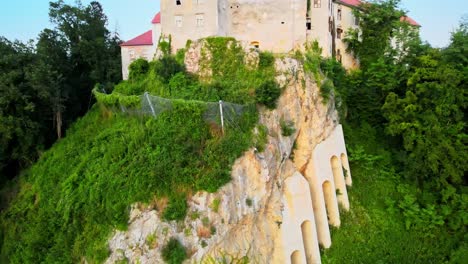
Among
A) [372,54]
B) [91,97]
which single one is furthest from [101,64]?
[372,54]

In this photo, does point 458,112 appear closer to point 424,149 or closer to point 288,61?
point 424,149

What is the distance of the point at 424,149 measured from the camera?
21.9 metres

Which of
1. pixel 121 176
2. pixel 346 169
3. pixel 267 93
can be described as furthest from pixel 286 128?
pixel 121 176

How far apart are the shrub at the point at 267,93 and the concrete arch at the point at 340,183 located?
6.69 m

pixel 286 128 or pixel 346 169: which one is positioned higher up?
pixel 286 128

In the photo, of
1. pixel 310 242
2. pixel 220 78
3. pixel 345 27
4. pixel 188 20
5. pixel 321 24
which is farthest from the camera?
pixel 345 27

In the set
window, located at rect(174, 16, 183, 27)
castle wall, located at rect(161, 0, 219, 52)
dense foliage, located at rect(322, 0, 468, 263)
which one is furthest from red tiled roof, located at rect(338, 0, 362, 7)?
window, located at rect(174, 16, 183, 27)

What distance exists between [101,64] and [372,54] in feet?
67.9

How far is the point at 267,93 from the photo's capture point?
18.8 m

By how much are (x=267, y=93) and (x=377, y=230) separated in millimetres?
10136

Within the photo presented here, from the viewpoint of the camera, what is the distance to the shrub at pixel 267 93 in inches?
737

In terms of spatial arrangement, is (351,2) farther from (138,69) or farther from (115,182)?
(115,182)

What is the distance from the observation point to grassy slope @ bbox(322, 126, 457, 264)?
21.0m

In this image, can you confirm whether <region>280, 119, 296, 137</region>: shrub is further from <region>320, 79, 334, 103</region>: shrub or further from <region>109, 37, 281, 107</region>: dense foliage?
<region>320, 79, 334, 103</region>: shrub
